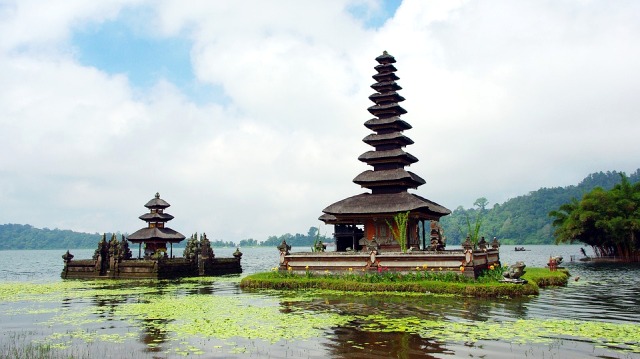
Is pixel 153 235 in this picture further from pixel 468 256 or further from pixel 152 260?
pixel 468 256

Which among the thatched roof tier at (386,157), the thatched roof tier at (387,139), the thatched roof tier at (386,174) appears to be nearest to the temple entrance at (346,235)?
the thatched roof tier at (386,174)

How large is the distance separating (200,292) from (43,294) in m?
9.41

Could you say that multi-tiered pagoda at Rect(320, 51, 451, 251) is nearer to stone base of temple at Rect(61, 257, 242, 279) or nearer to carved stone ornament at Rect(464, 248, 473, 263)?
carved stone ornament at Rect(464, 248, 473, 263)

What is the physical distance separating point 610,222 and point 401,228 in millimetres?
37499

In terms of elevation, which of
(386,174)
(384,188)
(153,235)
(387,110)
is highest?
(387,110)

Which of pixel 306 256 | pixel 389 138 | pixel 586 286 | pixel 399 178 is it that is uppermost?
pixel 389 138

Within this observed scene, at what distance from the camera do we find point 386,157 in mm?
39719

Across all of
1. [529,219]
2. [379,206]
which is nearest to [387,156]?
[379,206]

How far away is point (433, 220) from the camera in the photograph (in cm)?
3962

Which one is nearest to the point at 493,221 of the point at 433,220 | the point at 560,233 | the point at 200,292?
the point at 560,233

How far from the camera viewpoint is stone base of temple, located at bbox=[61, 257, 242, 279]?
4481 centimetres

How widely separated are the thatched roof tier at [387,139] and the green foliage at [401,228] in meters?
6.70

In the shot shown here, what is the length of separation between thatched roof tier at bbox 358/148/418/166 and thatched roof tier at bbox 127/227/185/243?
2087cm

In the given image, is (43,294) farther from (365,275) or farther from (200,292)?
(365,275)
